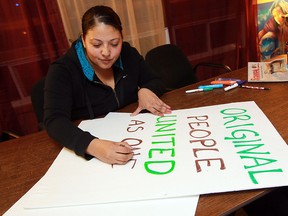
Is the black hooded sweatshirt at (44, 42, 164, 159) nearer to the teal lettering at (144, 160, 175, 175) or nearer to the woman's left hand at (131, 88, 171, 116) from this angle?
the woman's left hand at (131, 88, 171, 116)

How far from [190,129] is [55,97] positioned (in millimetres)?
546

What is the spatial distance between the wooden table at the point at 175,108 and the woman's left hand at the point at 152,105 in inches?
2.0

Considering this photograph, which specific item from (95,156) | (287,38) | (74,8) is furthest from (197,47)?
(95,156)

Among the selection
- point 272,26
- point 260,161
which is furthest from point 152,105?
point 272,26

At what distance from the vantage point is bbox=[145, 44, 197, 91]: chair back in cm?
194

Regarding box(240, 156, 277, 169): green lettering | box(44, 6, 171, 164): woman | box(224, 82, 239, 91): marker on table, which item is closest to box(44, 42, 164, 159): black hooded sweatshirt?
box(44, 6, 171, 164): woman

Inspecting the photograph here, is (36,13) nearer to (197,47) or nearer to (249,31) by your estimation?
(197,47)

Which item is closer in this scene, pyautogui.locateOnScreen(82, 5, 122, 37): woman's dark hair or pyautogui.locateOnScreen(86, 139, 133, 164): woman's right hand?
pyautogui.locateOnScreen(86, 139, 133, 164): woman's right hand

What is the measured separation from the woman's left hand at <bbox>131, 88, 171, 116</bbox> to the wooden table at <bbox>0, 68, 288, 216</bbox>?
5 centimetres

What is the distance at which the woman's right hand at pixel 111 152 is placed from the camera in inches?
29.1

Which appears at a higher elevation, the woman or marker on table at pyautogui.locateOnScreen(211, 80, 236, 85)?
the woman

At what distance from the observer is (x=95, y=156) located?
2.57 feet

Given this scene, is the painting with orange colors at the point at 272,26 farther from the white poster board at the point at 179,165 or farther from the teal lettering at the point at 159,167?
the teal lettering at the point at 159,167

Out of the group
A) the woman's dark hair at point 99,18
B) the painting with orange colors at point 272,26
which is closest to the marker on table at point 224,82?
the woman's dark hair at point 99,18
